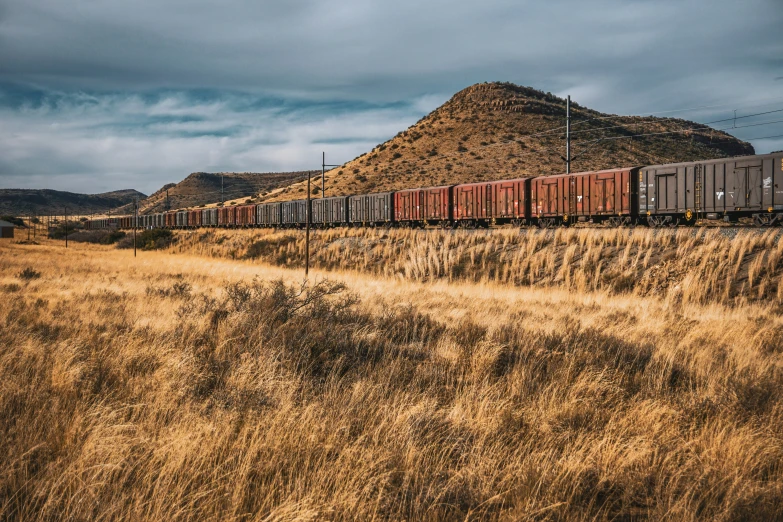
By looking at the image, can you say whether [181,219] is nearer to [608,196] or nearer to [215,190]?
[608,196]

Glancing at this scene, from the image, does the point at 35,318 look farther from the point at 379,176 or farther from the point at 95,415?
the point at 379,176

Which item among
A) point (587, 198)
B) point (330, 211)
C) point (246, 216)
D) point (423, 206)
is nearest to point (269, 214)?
point (246, 216)

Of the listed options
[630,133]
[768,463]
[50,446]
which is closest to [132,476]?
[50,446]

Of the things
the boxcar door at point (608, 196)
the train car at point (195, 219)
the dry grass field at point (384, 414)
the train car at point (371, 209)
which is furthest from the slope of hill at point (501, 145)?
the dry grass field at point (384, 414)

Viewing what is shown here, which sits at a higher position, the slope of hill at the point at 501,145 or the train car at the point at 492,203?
the slope of hill at the point at 501,145

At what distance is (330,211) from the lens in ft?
155

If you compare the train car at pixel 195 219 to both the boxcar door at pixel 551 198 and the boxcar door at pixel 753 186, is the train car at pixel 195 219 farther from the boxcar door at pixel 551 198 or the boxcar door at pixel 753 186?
the boxcar door at pixel 753 186

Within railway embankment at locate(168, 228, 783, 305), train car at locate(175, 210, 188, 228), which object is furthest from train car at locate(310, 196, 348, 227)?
train car at locate(175, 210, 188, 228)

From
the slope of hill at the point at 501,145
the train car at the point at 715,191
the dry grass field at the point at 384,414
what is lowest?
the dry grass field at the point at 384,414

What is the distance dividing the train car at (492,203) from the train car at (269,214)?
23.1 m

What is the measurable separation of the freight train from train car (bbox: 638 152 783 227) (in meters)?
0.03

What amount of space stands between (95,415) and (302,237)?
3248 centimetres

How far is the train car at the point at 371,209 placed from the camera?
40156 mm

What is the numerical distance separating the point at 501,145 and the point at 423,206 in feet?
143
